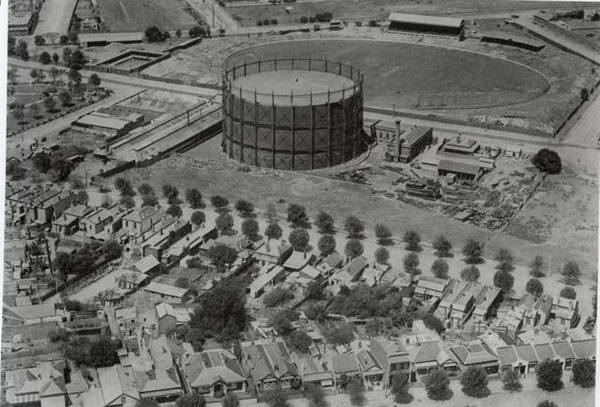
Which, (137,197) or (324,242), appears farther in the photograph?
(137,197)

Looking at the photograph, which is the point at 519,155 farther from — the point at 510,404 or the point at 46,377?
the point at 46,377

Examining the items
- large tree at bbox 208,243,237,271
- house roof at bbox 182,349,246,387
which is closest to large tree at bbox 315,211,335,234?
large tree at bbox 208,243,237,271

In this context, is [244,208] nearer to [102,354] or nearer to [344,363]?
[102,354]

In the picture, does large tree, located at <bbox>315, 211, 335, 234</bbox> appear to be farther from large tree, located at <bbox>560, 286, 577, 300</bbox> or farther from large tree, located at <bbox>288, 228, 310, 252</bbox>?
large tree, located at <bbox>560, 286, 577, 300</bbox>

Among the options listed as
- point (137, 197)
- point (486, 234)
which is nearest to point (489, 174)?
point (486, 234)

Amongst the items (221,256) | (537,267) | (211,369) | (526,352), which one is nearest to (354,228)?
(221,256)

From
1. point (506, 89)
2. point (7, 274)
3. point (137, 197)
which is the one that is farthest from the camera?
point (506, 89)
